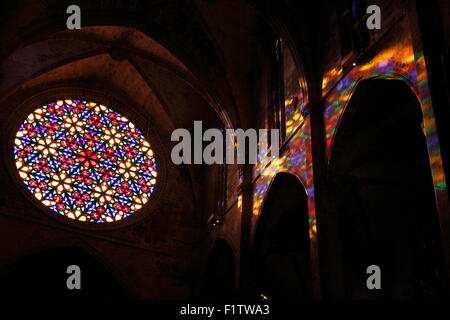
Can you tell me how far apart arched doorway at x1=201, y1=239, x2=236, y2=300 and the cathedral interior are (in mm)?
47

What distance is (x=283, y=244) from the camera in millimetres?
12828

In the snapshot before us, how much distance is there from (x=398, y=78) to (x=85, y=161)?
9713mm

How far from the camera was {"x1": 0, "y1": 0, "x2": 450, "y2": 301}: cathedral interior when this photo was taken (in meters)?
8.89

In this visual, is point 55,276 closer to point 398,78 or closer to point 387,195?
point 387,195

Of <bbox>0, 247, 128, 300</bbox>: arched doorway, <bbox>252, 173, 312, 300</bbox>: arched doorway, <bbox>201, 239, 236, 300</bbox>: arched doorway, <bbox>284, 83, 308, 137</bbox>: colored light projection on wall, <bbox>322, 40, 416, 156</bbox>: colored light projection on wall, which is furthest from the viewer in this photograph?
<bbox>201, 239, 236, 300</bbox>: arched doorway

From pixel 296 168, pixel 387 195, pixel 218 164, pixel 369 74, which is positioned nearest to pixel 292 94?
pixel 296 168

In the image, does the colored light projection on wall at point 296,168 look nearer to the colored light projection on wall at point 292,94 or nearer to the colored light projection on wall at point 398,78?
the colored light projection on wall at point 292,94

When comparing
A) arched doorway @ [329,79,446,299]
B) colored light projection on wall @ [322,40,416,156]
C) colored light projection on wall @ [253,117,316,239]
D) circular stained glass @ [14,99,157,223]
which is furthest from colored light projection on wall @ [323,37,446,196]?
circular stained glass @ [14,99,157,223]

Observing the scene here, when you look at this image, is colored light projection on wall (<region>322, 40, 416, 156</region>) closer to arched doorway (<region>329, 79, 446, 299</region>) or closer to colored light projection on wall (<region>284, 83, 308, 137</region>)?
arched doorway (<region>329, 79, 446, 299</region>)

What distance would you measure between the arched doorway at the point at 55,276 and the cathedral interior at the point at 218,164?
0.11ft

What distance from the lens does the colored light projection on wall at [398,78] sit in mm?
5996

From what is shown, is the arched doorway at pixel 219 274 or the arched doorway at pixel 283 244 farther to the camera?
the arched doorway at pixel 219 274

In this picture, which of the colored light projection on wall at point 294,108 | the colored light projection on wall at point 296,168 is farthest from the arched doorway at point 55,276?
the colored light projection on wall at point 294,108

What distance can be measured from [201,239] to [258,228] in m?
3.90
